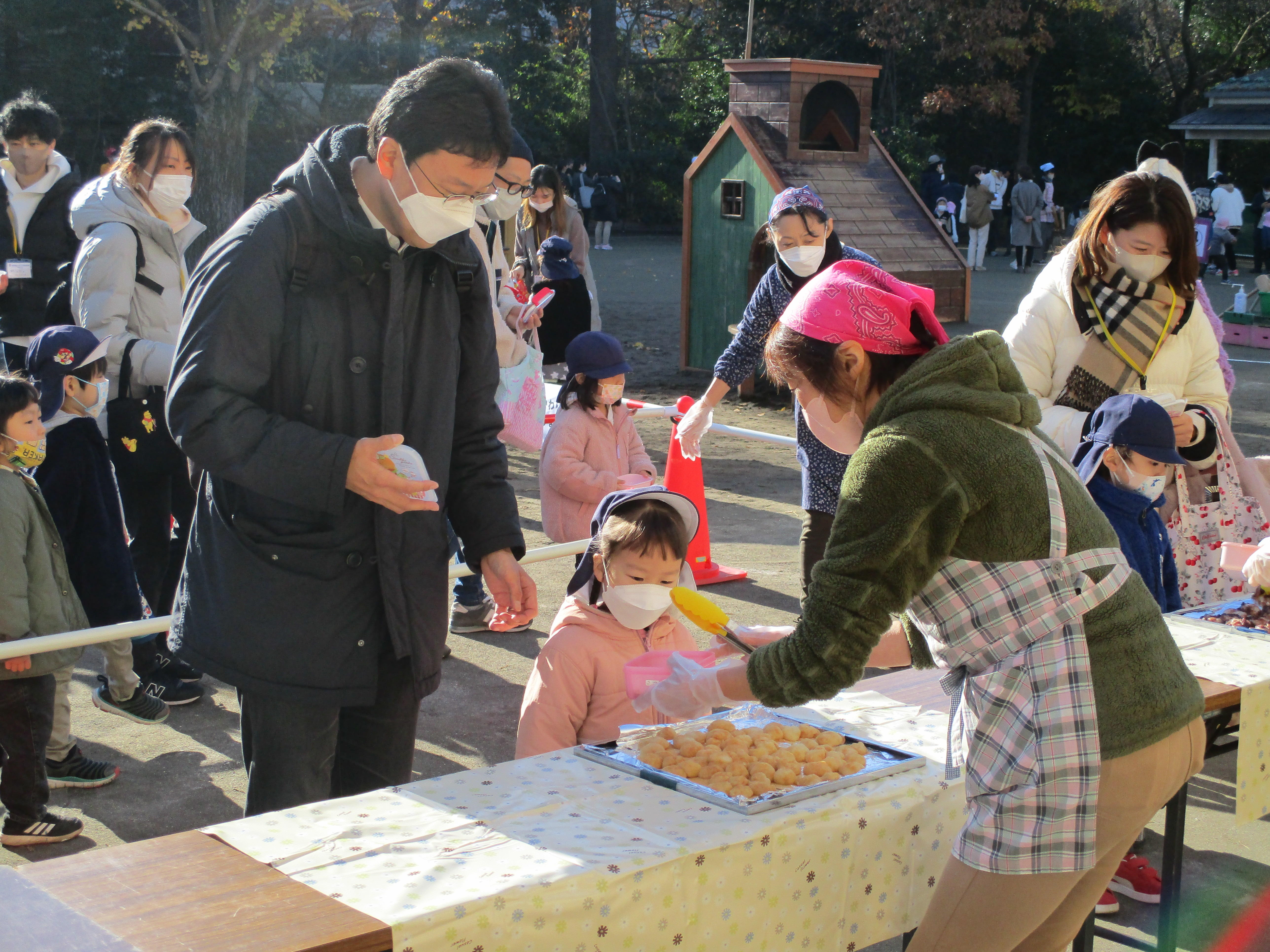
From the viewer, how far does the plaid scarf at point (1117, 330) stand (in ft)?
12.6

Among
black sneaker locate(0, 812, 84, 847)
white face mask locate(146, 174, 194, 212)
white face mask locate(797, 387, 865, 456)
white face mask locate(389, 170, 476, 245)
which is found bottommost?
black sneaker locate(0, 812, 84, 847)

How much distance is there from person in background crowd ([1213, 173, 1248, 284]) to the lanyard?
2031 cm

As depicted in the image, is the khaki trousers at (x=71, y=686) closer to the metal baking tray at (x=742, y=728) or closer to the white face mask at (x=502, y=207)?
the metal baking tray at (x=742, y=728)

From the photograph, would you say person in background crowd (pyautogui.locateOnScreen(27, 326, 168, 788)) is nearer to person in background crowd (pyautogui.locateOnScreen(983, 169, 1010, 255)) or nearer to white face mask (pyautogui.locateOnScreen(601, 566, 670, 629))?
white face mask (pyautogui.locateOnScreen(601, 566, 670, 629))

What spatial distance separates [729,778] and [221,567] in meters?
1.03

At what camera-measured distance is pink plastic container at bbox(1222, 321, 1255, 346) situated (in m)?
15.3

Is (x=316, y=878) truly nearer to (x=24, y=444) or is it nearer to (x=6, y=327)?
(x=24, y=444)

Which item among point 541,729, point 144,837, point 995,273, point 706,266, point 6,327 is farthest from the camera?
point 995,273

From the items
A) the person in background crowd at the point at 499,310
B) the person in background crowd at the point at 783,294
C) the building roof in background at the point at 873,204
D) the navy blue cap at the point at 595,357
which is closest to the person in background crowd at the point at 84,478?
the person in background crowd at the point at 499,310

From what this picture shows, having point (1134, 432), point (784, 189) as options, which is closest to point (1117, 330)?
point (1134, 432)

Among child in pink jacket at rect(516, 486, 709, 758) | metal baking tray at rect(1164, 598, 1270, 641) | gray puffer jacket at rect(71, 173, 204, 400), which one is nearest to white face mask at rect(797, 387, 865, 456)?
child in pink jacket at rect(516, 486, 709, 758)

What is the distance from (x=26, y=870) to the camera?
1.92 metres

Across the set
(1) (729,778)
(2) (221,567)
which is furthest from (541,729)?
(2) (221,567)

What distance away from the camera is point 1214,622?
11.8ft
